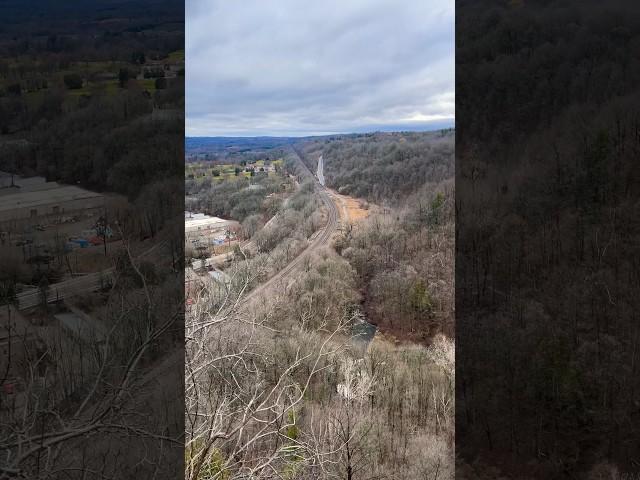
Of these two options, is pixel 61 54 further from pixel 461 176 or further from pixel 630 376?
pixel 630 376

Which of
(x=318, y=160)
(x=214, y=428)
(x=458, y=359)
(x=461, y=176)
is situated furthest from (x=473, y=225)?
(x=214, y=428)

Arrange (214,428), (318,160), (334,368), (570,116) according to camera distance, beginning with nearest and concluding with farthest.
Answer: (214,428) → (570,116) → (334,368) → (318,160)

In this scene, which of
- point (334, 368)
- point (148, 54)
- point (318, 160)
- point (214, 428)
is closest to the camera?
point (148, 54)

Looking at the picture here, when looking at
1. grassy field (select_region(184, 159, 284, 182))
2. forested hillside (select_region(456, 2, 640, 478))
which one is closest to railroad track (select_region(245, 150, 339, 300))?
grassy field (select_region(184, 159, 284, 182))

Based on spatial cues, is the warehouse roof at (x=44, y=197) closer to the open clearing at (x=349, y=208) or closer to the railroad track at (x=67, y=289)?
the railroad track at (x=67, y=289)

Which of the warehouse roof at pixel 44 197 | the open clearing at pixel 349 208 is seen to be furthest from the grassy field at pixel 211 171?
the warehouse roof at pixel 44 197

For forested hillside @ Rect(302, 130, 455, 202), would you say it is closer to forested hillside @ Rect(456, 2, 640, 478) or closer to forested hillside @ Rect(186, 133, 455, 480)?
forested hillside @ Rect(186, 133, 455, 480)

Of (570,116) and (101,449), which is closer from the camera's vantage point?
(101,449)

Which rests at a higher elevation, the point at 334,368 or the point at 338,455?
the point at 334,368
